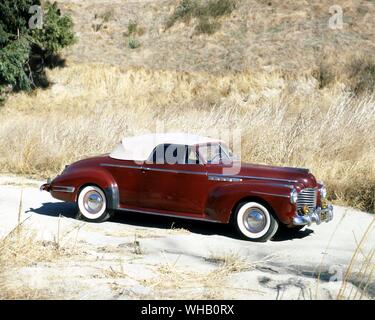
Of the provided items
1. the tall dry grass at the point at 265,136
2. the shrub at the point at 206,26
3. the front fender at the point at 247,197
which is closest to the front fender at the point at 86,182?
the front fender at the point at 247,197

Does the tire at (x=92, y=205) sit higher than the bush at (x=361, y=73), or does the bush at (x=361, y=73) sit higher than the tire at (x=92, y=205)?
the bush at (x=361, y=73)

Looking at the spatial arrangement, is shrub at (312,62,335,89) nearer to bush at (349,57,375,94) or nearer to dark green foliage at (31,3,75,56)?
bush at (349,57,375,94)

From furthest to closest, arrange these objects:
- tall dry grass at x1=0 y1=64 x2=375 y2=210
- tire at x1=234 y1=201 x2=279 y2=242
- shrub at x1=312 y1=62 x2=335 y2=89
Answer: shrub at x1=312 y1=62 x2=335 y2=89 < tall dry grass at x1=0 y1=64 x2=375 y2=210 < tire at x1=234 y1=201 x2=279 y2=242

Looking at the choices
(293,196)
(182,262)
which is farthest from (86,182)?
(293,196)

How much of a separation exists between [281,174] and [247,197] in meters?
0.59

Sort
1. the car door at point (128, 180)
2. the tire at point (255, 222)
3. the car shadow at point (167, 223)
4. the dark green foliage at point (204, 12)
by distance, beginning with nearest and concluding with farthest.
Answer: the tire at point (255, 222)
the car shadow at point (167, 223)
the car door at point (128, 180)
the dark green foliage at point (204, 12)

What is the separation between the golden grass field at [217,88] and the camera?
1327cm

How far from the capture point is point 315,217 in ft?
26.2

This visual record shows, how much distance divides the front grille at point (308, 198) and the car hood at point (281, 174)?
2.7 inches

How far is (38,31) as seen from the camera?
34.3 meters

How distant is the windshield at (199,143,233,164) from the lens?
859 cm

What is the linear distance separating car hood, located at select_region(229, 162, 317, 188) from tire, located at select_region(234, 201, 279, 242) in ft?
1.34
